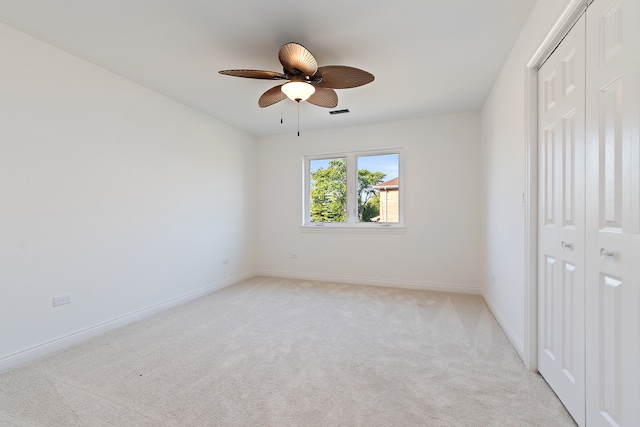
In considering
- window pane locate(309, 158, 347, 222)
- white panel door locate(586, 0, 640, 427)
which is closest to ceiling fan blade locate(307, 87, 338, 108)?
white panel door locate(586, 0, 640, 427)

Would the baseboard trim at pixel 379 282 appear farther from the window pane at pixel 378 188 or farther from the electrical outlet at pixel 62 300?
the electrical outlet at pixel 62 300

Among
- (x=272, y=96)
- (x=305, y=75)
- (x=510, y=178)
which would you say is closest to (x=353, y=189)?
(x=272, y=96)

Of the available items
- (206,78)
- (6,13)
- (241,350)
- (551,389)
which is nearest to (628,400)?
(551,389)

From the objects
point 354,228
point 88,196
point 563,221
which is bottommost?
point 354,228

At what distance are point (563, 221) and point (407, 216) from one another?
8.63 ft

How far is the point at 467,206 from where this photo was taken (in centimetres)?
401

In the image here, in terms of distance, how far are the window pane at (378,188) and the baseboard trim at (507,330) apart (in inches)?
65.6

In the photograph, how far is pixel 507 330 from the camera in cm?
258

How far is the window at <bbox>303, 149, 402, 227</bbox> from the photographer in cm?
450

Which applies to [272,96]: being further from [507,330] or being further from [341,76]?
[507,330]

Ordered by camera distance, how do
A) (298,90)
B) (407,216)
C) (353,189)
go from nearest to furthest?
(298,90) → (407,216) → (353,189)

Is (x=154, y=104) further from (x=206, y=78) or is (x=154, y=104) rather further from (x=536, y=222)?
(x=536, y=222)

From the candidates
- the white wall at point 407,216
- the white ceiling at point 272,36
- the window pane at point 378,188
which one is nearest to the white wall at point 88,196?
the white ceiling at point 272,36

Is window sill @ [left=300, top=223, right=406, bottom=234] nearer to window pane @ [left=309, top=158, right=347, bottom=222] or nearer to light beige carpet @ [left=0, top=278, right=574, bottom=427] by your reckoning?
window pane @ [left=309, top=158, right=347, bottom=222]
